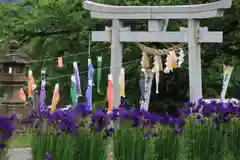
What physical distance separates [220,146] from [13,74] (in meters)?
8.36

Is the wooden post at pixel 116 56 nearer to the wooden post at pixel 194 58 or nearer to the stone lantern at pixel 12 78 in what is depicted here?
the wooden post at pixel 194 58

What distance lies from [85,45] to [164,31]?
506cm

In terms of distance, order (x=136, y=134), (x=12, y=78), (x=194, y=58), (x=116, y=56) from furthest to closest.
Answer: (x=12, y=78) → (x=116, y=56) → (x=194, y=58) → (x=136, y=134)

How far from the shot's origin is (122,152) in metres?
4.18

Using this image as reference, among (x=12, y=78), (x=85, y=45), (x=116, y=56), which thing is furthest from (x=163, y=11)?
(x=85, y=45)

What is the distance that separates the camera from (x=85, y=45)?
14.9m

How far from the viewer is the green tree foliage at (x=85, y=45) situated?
13766 millimetres

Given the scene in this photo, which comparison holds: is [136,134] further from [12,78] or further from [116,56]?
[12,78]

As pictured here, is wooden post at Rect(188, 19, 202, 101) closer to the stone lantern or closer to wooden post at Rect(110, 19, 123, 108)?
wooden post at Rect(110, 19, 123, 108)

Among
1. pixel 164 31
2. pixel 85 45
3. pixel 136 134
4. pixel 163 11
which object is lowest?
pixel 136 134

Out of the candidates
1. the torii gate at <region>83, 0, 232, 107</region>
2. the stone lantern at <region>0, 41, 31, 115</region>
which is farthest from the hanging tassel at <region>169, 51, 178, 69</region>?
the stone lantern at <region>0, 41, 31, 115</region>

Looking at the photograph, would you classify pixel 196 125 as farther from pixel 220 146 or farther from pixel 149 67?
pixel 149 67

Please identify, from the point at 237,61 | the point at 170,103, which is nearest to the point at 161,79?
the point at 170,103

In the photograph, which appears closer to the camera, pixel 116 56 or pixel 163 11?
pixel 163 11
